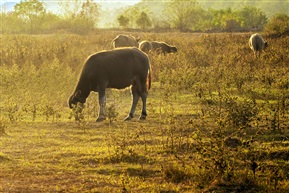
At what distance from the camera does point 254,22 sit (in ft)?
224

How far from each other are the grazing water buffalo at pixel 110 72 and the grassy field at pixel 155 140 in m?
0.59

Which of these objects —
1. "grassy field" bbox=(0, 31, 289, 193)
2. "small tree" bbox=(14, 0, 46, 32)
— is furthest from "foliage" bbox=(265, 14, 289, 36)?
"small tree" bbox=(14, 0, 46, 32)

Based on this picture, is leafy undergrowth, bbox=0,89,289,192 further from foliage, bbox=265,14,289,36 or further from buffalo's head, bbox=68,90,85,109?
foliage, bbox=265,14,289,36

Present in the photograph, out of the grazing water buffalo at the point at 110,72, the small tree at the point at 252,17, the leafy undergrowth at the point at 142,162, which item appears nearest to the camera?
the leafy undergrowth at the point at 142,162

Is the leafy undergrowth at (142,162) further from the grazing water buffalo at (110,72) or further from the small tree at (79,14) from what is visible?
the small tree at (79,14)

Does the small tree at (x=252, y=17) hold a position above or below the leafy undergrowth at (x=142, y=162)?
above

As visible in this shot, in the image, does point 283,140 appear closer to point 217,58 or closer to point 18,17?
point 217,58

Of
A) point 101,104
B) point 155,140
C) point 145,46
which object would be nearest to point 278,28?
point 145,46

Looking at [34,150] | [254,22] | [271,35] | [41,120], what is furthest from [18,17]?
[34,150]

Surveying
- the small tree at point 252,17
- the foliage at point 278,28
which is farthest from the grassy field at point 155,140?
the small tree at point 252,17

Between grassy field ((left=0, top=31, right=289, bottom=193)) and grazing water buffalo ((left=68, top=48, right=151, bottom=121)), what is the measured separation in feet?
1.93

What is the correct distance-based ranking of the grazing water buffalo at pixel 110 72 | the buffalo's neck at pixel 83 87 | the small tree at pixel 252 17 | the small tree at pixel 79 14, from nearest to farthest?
the grazing water buffalo at pixel 110 72, the buffalo's neck at pixel 83 87, the small tree at pixel 79 14, the small tree at pixel 252 17

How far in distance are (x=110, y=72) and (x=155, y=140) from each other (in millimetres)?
2824

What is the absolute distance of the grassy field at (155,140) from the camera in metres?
6.34
